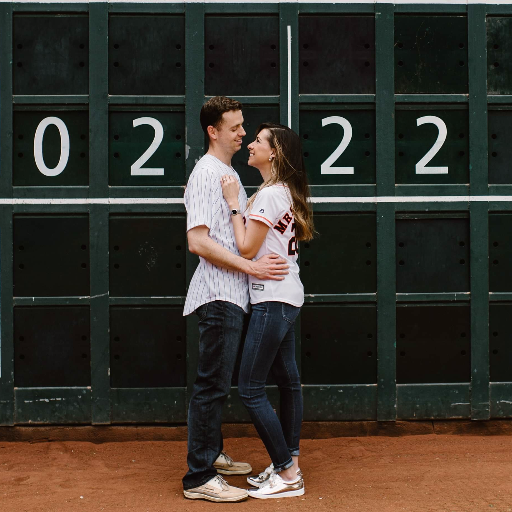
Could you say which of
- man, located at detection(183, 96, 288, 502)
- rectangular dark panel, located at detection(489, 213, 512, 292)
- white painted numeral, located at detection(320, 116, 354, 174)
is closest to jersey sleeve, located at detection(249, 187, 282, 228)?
man, located at detection(183, 96, 288, 502)

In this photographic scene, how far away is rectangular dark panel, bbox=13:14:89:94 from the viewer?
19.3 feet

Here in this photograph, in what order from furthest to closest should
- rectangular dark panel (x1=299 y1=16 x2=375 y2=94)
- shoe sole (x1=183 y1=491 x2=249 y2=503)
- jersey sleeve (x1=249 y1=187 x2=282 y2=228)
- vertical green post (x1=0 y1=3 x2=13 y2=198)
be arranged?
1. rectangular dark panel (x1=299 y1=16 x2=375 y2=94)
2. vertical green post (x1=0 y1=3 x2=13 y2=198)
3. shoe sole (x1=183 y1=491 x2=249 y2=503)
4. jersey sleeve (x1=249 y1=187 x2=282 y2=228)

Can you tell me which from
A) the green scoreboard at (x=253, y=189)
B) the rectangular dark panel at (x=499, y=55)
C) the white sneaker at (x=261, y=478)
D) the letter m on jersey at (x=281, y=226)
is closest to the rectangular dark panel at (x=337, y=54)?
the green scoreboard at (x=253, y=189)

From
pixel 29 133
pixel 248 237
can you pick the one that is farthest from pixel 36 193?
pixel 248 237

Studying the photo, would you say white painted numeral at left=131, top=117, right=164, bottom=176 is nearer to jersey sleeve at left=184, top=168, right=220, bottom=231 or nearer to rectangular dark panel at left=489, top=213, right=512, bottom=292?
jersey sleeve at left=184, top=168, right=220, bottom=231

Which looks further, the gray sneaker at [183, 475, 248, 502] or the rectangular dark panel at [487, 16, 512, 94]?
the rectangular dark panel at [487, 16, 512, 94]

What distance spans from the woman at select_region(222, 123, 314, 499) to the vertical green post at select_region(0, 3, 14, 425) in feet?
7.28

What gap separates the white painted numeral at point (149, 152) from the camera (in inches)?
233

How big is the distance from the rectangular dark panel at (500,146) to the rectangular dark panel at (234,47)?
1.92 metres

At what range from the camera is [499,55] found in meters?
6.02

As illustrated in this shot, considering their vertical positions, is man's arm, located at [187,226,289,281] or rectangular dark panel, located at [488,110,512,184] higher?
rectangular dark panel, located at [488,110,512,184]

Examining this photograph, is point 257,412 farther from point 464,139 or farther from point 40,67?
point 40,67

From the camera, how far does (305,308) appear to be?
5.96 metres

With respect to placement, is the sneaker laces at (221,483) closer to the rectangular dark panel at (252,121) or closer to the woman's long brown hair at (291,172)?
the woman's long brown hair at (291,172)
